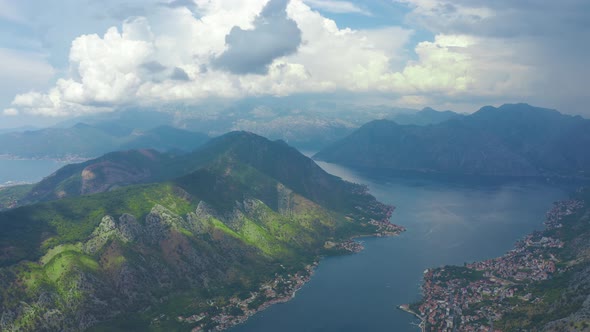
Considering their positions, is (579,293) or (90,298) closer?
(579,293)

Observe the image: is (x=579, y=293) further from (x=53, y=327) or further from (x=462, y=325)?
(x=53, y=327)

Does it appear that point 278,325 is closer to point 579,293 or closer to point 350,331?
point 350,331

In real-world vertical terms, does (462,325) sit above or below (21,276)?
below

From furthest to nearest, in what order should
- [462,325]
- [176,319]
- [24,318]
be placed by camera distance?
[176,319] → [462,325] → [24,318]

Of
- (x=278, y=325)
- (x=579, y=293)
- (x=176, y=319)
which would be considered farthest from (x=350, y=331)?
(x=579, y=293)

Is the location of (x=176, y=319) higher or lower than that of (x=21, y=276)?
lower

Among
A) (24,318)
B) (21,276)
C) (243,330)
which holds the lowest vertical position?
(243,330)

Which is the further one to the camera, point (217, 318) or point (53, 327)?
point (217, 318)

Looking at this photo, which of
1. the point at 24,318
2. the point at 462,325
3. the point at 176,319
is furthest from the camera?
the point at 176,319

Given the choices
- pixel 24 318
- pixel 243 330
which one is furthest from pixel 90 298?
pixel 243 330
